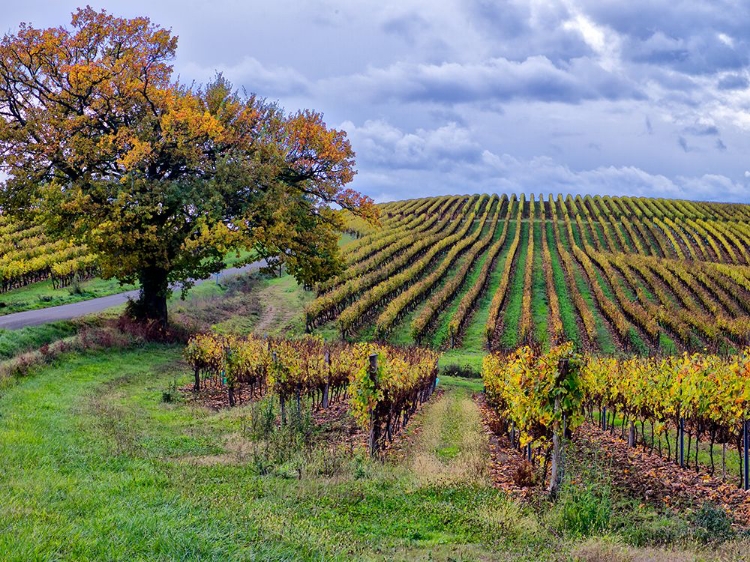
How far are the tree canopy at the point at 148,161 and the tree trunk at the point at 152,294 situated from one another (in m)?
0.05

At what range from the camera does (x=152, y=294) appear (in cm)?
2786

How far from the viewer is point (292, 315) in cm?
3972

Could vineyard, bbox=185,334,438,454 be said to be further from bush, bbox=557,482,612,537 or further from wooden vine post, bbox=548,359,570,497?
bush, bbox=557,482,612,537

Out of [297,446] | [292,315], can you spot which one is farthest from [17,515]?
[292,315]

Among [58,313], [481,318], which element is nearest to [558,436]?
[58,313]

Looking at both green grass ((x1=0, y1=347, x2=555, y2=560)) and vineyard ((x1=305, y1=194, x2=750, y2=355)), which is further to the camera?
vineyard ((x1=305, y1=194, x2=750, y2=355))

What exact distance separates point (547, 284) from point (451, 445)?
3608 cm

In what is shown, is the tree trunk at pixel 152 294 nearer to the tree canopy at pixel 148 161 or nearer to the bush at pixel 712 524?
the tree canopy at pixel 148 161

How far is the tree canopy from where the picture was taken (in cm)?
2381

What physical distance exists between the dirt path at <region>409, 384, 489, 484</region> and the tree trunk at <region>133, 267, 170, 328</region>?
540 inches

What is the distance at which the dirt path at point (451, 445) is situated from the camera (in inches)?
451

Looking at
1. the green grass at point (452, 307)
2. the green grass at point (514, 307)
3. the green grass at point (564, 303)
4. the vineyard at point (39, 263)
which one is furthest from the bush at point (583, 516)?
the vineyard at point (39, 263)

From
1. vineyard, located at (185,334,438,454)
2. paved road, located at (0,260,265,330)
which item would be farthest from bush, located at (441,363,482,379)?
paved road, located at (0,260,265,330)

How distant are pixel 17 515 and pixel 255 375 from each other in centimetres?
1271
